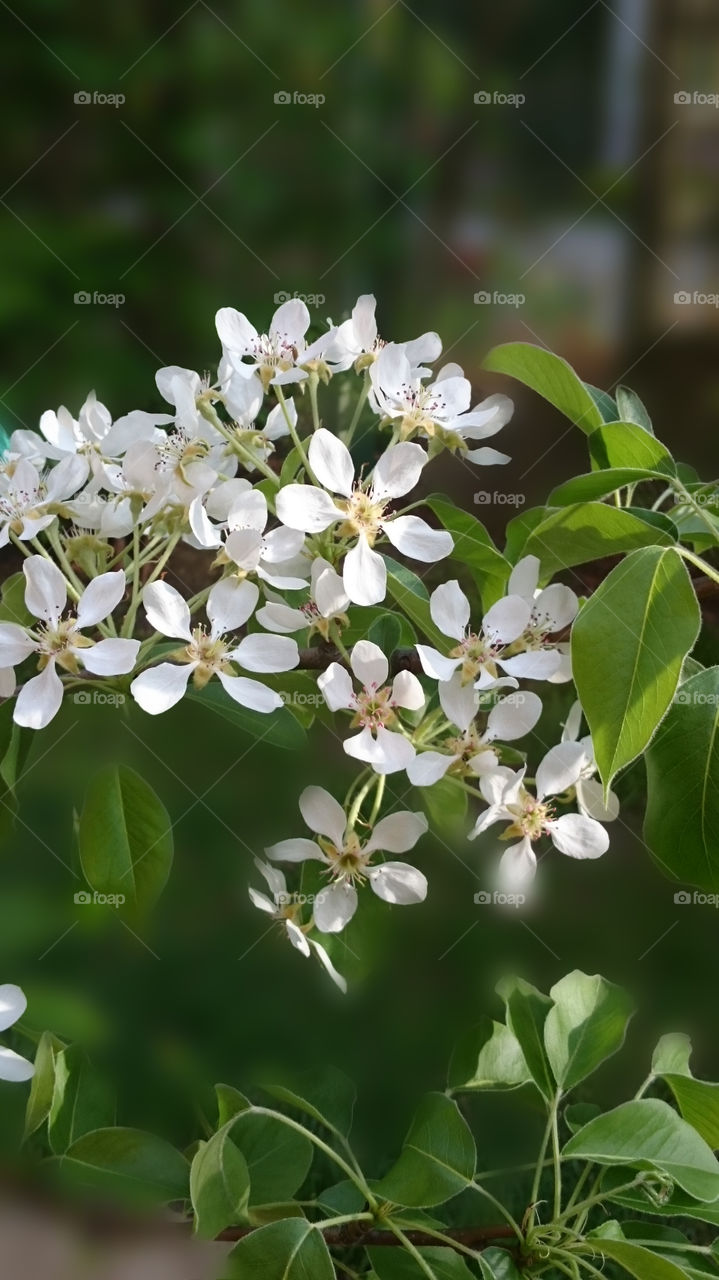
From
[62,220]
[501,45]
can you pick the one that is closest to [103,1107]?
[62,220]

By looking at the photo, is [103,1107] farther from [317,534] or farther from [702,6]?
[702,6]

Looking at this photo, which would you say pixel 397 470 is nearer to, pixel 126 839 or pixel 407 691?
pixel 407 691

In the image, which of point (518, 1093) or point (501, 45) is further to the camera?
point (501, 45)
